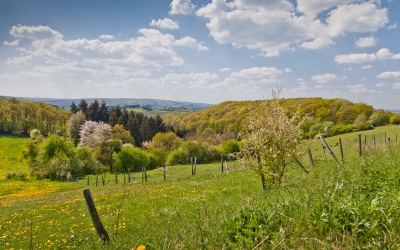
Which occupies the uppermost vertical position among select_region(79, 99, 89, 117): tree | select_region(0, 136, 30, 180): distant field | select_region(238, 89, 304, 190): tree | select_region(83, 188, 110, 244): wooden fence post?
select_region(79, 99, 89, 117): tree

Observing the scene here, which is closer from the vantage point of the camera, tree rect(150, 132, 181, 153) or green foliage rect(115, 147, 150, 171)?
green foliage rect(115, 147, 150, 171)

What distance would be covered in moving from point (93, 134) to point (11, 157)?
74.1 feet

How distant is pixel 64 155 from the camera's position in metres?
53.2

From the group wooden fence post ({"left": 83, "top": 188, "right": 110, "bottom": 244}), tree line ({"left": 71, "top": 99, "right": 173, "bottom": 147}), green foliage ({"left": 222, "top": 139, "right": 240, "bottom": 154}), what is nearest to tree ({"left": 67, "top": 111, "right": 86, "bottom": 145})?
tree line ({"left": 71, "top": 99, "right": 173, "bottom": 147})

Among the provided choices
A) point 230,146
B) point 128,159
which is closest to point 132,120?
point 128,159

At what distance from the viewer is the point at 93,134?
3292 inches

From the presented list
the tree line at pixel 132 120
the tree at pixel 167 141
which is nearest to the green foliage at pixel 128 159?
the tree at pixel 167 141

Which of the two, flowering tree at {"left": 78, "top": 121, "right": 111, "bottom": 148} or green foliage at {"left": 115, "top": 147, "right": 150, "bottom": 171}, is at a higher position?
flowering tree at {"left": 78, "top": 121, "right": 111, "bottom": 148}

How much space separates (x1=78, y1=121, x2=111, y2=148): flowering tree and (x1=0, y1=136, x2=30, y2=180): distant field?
673 inches

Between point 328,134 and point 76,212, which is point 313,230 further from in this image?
point 328,134

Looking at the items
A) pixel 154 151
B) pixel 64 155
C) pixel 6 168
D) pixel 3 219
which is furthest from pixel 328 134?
pixel 6 168

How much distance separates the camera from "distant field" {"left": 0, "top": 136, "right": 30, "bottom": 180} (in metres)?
59.6

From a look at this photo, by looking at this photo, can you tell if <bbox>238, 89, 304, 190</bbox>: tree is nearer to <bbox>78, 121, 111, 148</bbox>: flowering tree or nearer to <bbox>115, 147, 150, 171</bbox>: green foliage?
<bbox>115, 147, 150, 171</bbox>: green foliage

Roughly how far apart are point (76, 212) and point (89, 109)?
105576mm
